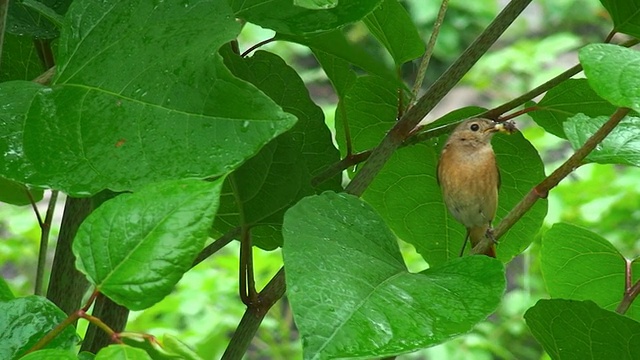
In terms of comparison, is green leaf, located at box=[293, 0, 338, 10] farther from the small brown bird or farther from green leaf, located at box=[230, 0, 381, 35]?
the small brown bird

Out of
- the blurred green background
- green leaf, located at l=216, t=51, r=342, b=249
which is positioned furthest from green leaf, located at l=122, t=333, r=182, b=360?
the blurred green background

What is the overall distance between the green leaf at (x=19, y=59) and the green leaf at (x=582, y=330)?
438 millimetres

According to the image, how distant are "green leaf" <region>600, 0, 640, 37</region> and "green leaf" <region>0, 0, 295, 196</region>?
1.03 ft

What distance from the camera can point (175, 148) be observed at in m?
0.45

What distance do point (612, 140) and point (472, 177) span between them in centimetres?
24

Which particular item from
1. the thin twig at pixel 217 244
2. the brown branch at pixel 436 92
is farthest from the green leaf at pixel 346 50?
the thin twig at pixel 217 244

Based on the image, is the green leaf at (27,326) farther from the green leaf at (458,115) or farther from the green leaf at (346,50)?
the green leaf at (458,115)

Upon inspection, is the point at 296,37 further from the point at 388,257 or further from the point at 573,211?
the point at 573,211

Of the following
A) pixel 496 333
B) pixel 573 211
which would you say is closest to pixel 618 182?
pixel 573 211

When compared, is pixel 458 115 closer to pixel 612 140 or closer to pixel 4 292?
pixel 612 140

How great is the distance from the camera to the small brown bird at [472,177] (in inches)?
31.2

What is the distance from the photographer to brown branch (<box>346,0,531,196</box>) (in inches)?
23.7

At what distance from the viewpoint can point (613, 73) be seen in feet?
1.45

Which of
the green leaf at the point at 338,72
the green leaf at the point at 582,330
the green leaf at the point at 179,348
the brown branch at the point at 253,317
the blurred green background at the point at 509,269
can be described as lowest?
the green leaf at the point at 179,348
